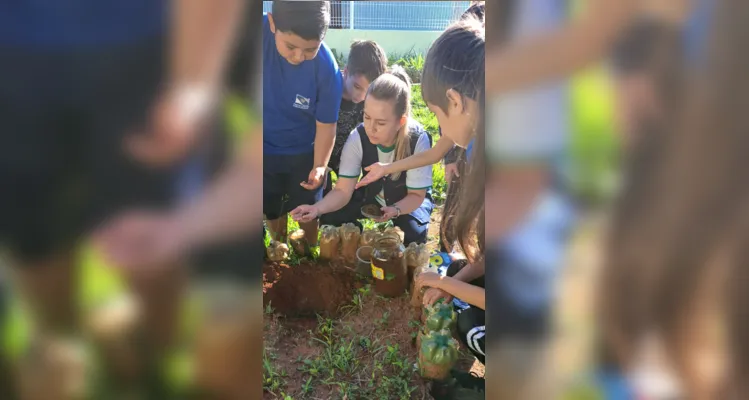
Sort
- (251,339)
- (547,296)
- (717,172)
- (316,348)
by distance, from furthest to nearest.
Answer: (316,348) < (251,339) < (547,296) < (717,172)

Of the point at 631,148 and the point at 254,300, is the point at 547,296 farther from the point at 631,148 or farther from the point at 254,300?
the point at 254,300

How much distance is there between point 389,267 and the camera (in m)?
2.16

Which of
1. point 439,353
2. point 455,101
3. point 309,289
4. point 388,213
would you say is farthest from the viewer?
point 309,289

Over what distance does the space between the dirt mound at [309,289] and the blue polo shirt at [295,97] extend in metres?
0.52

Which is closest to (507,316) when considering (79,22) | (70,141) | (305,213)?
(305,213)

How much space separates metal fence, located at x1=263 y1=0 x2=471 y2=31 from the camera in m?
1.91

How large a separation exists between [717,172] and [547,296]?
2.20 feet

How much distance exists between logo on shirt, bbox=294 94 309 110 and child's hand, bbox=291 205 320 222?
0.39m

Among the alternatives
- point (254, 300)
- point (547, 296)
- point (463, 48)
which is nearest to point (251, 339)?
point (254, 300)

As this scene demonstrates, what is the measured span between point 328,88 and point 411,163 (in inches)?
17.0

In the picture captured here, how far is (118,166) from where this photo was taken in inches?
73.6

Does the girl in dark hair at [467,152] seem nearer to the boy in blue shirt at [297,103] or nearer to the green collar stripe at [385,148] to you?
the green collar stripe at [385,148]

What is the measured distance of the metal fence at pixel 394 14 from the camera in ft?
6.27

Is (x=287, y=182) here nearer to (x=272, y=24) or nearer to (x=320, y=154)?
(x=320, y=154)
